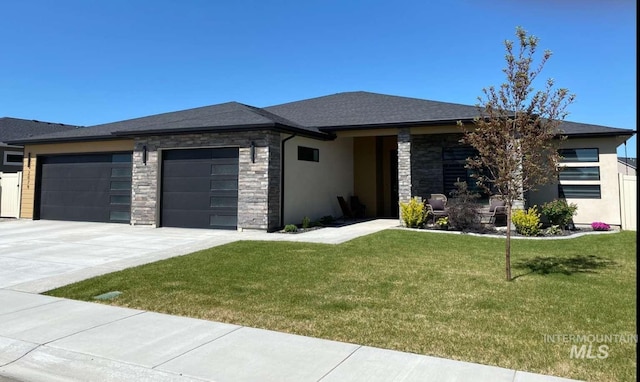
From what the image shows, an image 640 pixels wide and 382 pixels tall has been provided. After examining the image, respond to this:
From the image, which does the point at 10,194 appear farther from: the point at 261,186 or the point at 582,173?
the point at 582,173

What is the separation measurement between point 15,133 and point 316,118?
22.4 metres

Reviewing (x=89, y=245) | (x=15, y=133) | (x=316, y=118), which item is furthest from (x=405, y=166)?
(x=15, y=133)

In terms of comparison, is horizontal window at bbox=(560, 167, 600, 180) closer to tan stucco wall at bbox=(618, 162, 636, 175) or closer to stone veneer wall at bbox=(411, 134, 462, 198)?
stone veneer wall at bbox=(411, 134, 462, 198)

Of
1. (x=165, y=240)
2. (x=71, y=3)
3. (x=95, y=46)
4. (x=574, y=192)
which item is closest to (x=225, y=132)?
(x=165, y=240)

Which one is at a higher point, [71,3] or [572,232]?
[71,3]

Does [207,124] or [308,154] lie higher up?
[207,124]

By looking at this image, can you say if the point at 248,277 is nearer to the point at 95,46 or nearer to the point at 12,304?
the point at 12,304

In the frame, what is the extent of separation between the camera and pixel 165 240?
11539mm

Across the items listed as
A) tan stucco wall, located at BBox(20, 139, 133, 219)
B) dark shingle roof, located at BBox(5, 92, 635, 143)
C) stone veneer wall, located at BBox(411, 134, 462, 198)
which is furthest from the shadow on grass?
tan stucco wall, located at BBox(20, 139, 133, 219)

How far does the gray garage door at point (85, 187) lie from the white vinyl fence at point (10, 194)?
1457 millimetres

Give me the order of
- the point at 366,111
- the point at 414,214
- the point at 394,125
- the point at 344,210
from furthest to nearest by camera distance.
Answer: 1. the point at 366,111
2. the point at 344,210
3. the point at 394,125
4. the point at 414,214

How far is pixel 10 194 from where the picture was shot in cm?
1880

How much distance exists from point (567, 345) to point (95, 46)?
18.4 meters

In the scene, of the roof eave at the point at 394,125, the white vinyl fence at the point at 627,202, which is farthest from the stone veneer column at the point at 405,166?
the white vinyl fence at the point at 627,202
